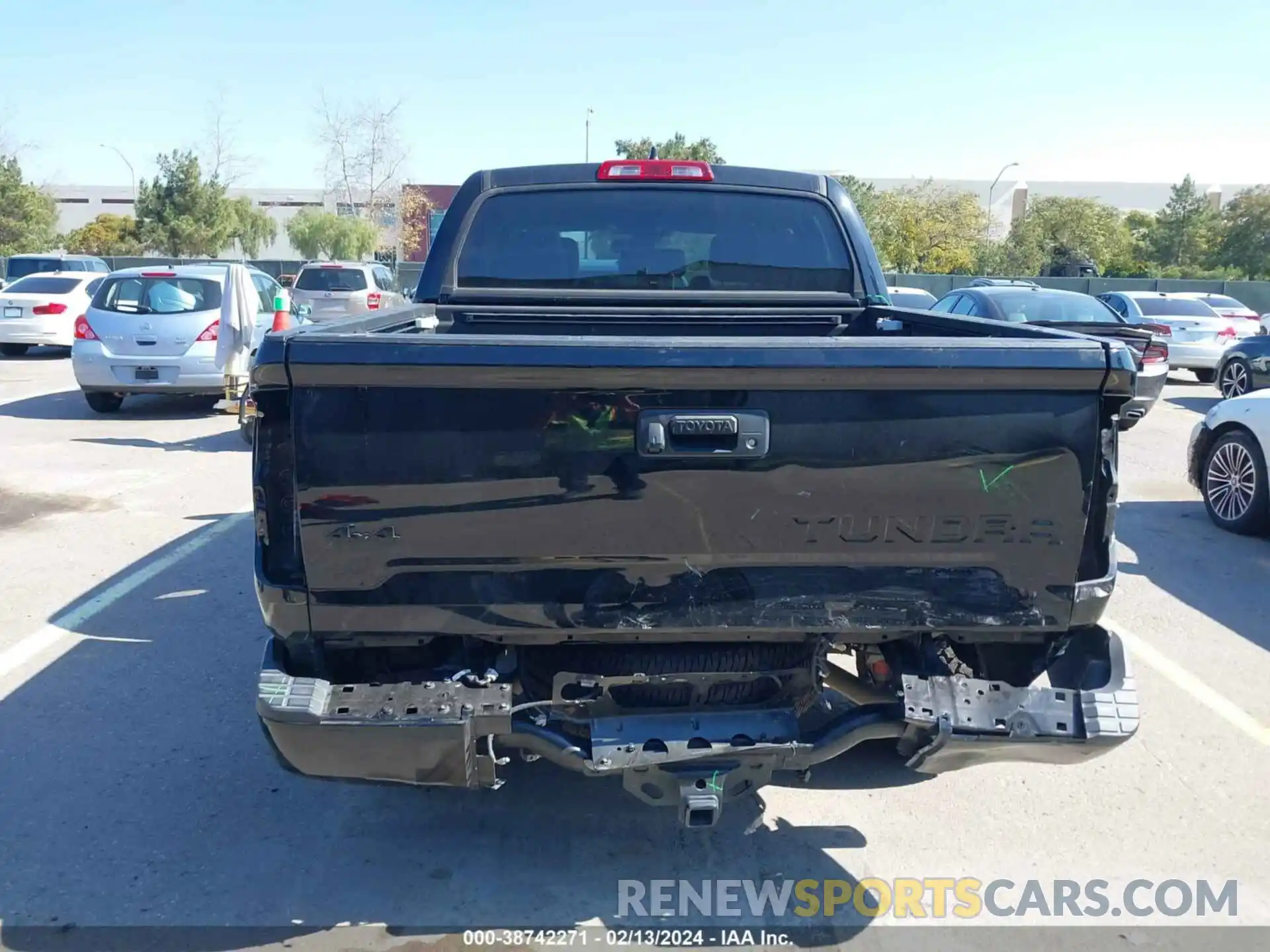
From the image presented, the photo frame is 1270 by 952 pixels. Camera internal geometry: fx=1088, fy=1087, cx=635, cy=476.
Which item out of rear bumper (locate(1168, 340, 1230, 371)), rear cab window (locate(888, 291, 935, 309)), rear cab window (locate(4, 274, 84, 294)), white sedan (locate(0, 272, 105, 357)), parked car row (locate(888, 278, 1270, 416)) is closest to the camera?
parked car row (locate(888, 278, 1270, 416))

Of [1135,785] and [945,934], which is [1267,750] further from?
[945,934]

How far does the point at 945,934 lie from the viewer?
3369 millimetres

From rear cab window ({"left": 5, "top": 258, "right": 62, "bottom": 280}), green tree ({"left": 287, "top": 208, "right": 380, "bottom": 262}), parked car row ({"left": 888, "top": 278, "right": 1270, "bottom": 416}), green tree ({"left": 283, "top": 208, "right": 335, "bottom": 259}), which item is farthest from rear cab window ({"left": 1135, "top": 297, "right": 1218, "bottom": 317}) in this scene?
green tree ({"left": 283, "top": 208, "right": 335, "bottom": 259})

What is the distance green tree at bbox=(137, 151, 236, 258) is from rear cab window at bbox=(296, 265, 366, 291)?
2898 cm

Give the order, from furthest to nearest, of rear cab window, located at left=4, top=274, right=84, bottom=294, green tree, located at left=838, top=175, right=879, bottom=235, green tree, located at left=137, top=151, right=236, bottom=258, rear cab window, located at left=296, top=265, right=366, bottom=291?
green tree, located at left=838, top=175, right=879, bottom=235, green tree, located at left=137, top=151, right=236, bottom=258, rear cab window, located at left=296, top=265, right=366, bottom=291, rear cab window, located at left=4, top=274, right=84, bottom=294

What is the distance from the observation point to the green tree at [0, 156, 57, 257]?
47.6 metres

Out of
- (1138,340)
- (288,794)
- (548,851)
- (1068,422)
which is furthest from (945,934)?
(1138,340)

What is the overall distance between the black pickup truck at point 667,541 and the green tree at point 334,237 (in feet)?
174

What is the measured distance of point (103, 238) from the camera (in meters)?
56.7

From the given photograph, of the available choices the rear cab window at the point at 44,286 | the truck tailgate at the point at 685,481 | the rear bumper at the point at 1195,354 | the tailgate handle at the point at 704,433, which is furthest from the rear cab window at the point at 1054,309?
the rear cab window at the point at 44,286

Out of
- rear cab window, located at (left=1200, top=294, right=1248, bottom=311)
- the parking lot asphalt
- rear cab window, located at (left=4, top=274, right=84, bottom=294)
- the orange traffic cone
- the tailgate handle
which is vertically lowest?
the parking lot asphalt

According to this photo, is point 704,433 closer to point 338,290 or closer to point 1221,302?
point 338,290

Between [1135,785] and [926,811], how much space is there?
926 mm

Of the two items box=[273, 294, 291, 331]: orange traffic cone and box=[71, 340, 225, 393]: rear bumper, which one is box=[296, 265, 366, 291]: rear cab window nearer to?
box=[71, 340, 225, 393]: rear bumper
